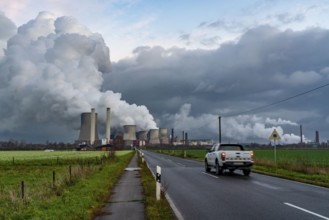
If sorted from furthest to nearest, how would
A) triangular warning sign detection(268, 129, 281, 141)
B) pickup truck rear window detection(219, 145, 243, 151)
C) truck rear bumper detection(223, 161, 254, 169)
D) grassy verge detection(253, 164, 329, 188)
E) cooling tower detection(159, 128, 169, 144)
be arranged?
1. cooling tower detection(159, 128, 169, 144)
2. triangular warning sign detection(268, 129, 281, 141)
3. pickup truck rear window detection(219, 145, 243, 151)
4. truck rear bumper detection(223, 161, 254, 169)
5. grassy verge detection(253, 164, 329, 188)

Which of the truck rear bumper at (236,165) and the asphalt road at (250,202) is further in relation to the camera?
the truck rear bumper at (236,165)

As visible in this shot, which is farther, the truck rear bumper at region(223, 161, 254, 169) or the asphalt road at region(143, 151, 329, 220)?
the truck rear bumper at region(223, 161, 254, 169)

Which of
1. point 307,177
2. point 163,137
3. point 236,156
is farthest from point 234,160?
point 163,137

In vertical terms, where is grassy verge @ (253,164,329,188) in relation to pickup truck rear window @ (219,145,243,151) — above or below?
below

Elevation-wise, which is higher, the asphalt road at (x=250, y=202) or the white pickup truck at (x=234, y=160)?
the white pickup truck at (x=234, y=160)

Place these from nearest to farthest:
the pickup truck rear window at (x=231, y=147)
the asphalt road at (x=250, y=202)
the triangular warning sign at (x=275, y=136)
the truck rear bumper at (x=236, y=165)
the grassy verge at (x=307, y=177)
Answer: the asphalt road at (x=250, y=202) < the grassy verge at (x=307, y=177) < the truck rear bumper at (x=236, y=165) < the pickup truck rear window at (x=231, y=147) < the triangular warning sign at (x=275, y=136)

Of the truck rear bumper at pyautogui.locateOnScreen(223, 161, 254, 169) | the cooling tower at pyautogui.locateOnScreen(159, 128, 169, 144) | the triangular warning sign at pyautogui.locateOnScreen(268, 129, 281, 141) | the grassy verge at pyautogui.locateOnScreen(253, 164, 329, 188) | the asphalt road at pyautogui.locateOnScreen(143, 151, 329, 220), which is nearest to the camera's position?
the asphalt road at pyautogui.locateOnScreen(143, 151, 329, 220)

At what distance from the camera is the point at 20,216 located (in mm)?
9367

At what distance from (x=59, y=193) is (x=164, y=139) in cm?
16086

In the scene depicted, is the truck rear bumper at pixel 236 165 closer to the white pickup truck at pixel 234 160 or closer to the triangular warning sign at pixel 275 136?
the white pickup truck at pixel 234 160

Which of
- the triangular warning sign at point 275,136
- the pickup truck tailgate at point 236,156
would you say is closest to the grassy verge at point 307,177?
the pickup truck tailgate at point 236,156

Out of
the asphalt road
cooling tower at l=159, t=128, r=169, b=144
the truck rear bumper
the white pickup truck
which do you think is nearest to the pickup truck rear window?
the white pickup truck

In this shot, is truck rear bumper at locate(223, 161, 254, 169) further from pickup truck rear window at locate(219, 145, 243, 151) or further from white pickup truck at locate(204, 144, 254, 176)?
pickup truck rear window at locate(219, 145, 243, 151)

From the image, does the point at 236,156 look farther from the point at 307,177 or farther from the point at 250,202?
the point at 250,202
